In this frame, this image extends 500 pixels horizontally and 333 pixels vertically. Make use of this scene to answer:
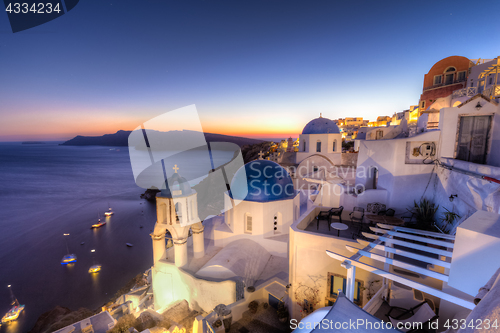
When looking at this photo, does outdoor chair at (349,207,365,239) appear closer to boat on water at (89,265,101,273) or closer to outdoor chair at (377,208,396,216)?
outdoor chair at (377,208,396,216)

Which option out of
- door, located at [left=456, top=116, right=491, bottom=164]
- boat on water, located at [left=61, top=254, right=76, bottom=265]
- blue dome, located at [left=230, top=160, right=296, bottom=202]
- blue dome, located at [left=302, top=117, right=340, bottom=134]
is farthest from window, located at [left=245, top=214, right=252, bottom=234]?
boat on water, located at [left=61, top=254, right=76, bottom=265]

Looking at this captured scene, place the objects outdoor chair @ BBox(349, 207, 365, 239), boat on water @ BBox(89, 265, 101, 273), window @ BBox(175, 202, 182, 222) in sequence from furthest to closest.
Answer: boat on water @ BBox(89, 265, 101, 273) < window @ BBox(175, 202, 182, 222) < outdoor chair @ BBox(349, 207, 365, 239)

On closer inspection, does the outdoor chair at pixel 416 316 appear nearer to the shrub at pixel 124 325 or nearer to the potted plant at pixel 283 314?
the potted plant at pixel 283 314

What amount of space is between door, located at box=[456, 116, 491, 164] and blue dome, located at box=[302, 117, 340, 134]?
539 inches

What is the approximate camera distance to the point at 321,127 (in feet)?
72.1

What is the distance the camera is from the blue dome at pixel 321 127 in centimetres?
2181

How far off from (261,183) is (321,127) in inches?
508

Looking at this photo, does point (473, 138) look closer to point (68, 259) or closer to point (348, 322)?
point (348, 322)

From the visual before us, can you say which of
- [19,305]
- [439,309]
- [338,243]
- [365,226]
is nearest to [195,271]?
[338,243]

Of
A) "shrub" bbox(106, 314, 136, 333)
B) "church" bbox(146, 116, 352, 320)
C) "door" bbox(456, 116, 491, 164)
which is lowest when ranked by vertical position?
"shrub" bbox(106, 314, 136, 333)

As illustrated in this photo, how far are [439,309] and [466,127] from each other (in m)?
6.82

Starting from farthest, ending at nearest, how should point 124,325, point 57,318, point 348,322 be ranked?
point 57,318 < point 124,325 < point 348,322

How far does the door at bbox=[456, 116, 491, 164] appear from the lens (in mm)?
7652

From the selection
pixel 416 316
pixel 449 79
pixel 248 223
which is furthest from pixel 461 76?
pixel 416 316
